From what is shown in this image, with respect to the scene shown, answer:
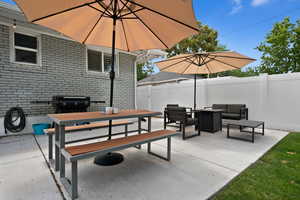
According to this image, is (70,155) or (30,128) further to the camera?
(30,128)

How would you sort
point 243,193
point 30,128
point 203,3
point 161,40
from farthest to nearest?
point 203,3, point 30,128, point 161,40, point 243,193

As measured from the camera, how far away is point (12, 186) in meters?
1.86

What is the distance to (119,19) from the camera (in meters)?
2.62

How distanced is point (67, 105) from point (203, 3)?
15.7 m

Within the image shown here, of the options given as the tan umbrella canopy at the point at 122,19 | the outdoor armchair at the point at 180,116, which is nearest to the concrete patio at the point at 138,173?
the outdoor armchair at the point at 180,116

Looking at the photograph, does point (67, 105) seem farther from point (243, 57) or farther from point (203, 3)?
point (203, 3)

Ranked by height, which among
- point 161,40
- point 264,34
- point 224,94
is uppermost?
point 264,34

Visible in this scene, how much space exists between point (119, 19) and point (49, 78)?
3815 millimetres

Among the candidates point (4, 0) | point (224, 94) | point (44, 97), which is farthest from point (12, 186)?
point (224, 94)

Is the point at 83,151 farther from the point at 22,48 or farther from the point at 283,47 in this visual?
the point at 283,47

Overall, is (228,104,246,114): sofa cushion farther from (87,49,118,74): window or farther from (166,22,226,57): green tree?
(166,22,226,57): green tree

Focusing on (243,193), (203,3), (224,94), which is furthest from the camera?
(203,3)

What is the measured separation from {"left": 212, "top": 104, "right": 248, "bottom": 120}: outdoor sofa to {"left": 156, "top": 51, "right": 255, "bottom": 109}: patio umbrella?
5.07 ft

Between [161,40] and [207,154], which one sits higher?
[161,40]
